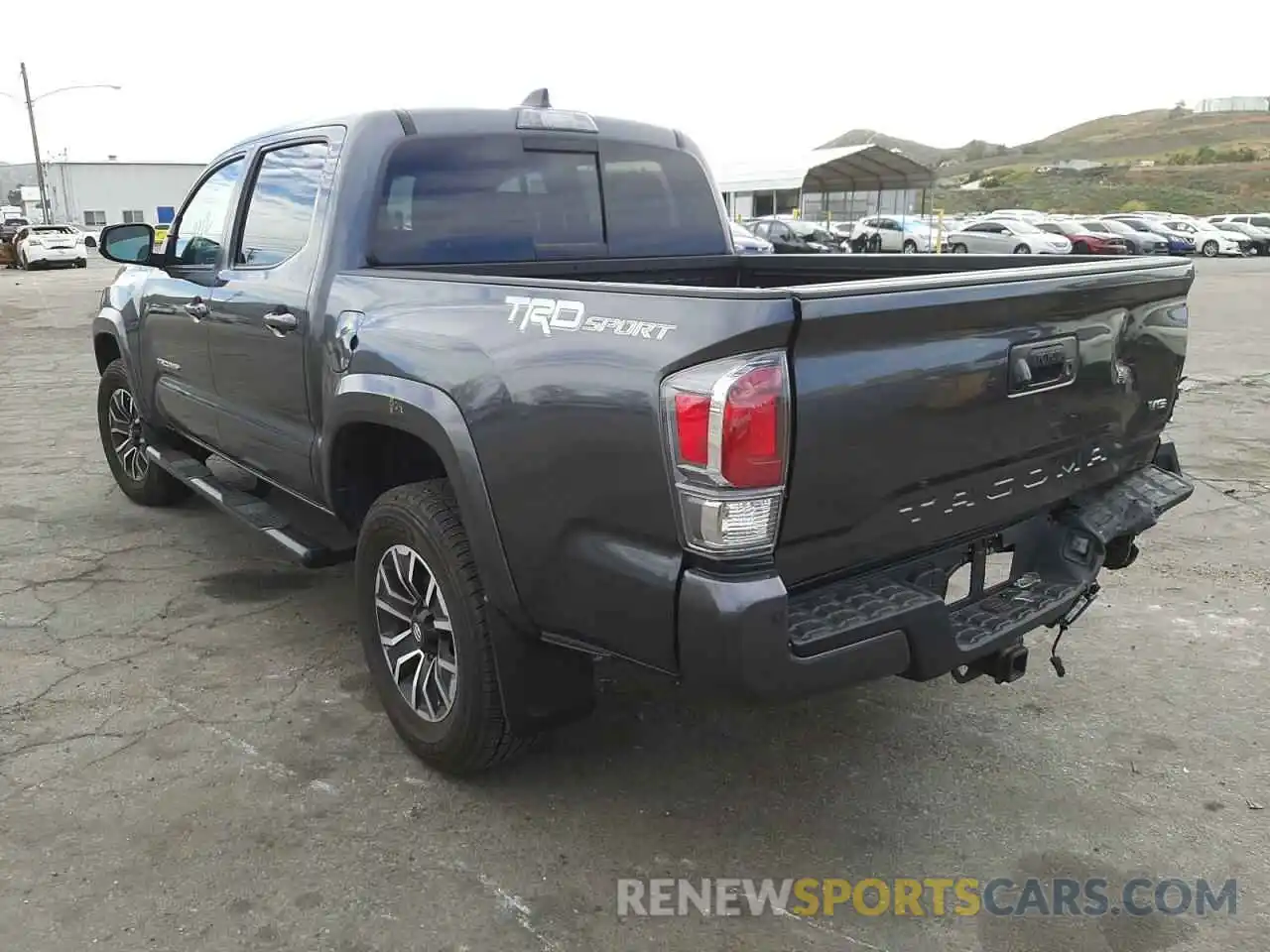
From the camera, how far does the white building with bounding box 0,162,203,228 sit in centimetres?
7731

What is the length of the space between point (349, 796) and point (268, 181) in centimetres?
246

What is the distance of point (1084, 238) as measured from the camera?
34.3 metres

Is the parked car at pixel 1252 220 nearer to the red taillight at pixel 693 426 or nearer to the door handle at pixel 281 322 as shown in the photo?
the door handle at pixel 281 322

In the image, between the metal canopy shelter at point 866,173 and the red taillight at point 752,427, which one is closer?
the red taillight at point 752,427

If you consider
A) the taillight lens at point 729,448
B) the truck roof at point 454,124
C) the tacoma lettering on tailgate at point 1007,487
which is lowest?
the tacoma lettering on tailgate at point 1007,487

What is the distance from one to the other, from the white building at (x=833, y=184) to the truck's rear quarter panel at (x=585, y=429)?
3738cm

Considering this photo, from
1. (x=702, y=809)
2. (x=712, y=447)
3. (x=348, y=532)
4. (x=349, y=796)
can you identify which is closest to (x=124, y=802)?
(x=349, y=796)

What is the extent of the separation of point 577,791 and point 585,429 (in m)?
1.33

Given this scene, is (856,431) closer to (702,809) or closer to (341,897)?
(702,809)

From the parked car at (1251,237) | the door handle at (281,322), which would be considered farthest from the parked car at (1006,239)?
the door handle at (281,322)

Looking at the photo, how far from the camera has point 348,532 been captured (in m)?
3.86

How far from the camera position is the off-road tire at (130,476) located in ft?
19.3

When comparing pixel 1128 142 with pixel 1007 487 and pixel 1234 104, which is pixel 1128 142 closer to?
pixel 1234 104

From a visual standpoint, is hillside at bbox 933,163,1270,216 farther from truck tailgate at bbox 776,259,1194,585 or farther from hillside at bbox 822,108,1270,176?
truck tailgate at bbox 776,259,1194,585
